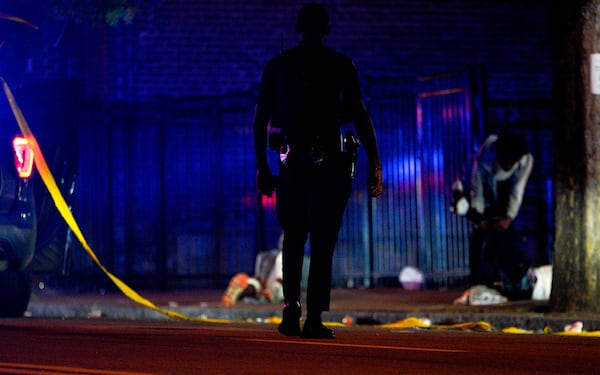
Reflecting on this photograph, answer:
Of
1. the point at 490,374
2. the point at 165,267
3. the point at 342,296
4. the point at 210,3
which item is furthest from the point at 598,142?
the point at 210,3

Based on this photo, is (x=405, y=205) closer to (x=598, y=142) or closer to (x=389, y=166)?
(x=389, y=166)

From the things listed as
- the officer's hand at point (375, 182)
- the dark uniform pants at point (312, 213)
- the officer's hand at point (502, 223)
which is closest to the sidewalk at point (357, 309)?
the officer's hand at point (502, 223)

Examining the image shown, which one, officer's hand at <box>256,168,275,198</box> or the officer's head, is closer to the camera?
the officer's head

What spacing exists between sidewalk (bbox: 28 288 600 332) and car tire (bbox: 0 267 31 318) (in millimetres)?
1969

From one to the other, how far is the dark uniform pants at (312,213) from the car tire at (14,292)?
3684 mm

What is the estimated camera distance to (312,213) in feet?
29.6

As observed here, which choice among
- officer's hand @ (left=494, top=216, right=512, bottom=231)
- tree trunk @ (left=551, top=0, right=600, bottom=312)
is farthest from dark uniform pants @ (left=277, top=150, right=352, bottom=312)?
officer's hand @ (left=494, top=216, right=512, bottom=231)

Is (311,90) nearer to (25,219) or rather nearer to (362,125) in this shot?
(362,125)

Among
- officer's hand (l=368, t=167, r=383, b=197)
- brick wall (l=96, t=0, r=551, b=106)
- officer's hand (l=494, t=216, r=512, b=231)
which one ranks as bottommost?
officer's hand (l=494, t=216, r=512, b=231)

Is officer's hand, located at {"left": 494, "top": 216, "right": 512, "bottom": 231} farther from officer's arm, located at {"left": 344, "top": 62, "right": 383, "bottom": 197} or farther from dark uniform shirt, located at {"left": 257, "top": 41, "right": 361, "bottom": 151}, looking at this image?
dark uniform shirt, located at {"left": 257, "top": 41, "right": 361, "bottom": 151}

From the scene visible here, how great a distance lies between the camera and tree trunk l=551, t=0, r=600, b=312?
12.1 metres

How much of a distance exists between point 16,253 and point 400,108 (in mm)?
8076

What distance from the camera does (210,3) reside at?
784 inches

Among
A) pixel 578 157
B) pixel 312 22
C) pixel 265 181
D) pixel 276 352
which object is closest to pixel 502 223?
pixel 578 157
